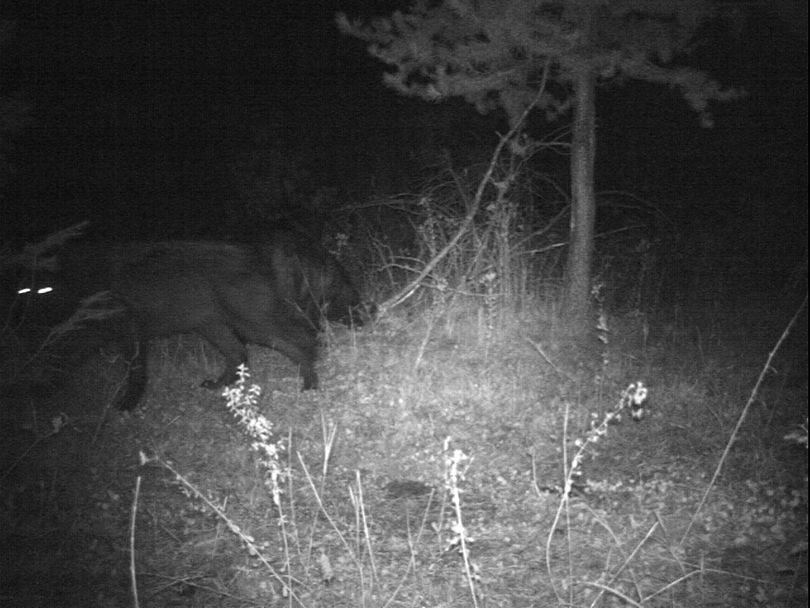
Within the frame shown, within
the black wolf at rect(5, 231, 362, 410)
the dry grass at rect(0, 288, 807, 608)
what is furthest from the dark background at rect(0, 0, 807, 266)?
the dry grass at rect(0, 288, 807, 608)

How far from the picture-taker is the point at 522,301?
27.1 ft

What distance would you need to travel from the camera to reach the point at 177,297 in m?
7.45

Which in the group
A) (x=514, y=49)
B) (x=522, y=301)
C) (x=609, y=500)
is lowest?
(x=609, y=500)

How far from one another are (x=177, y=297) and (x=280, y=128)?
309 inches

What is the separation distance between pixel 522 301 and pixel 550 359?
0.92 metres

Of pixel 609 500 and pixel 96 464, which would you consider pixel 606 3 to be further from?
pixel 96 464

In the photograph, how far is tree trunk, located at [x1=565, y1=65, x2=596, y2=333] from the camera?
7.27 meters

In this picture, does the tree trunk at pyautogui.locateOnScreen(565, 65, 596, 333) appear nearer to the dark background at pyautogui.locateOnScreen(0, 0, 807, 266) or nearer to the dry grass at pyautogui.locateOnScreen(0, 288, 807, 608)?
the dry grass at pyautogui.locateOnScreen(0, 288, 807, 608)

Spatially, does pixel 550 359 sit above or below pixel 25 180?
below

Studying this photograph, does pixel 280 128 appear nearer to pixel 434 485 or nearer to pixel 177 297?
pixel 177 297

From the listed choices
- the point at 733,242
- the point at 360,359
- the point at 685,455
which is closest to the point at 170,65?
the point at 360,359

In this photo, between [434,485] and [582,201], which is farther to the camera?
[582,201]

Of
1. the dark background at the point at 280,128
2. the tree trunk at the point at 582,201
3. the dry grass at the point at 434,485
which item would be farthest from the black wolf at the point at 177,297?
the dark background at the point at 280,128

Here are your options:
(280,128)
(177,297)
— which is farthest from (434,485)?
(280,128)
